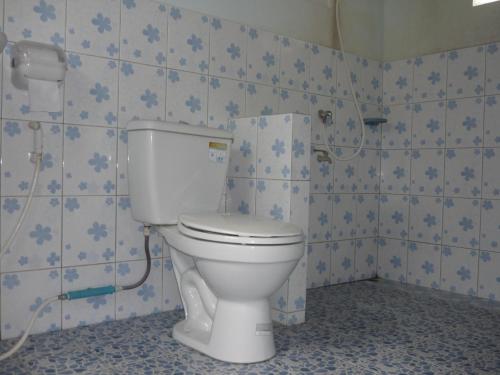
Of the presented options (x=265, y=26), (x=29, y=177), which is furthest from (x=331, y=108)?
(x=29, y=177)

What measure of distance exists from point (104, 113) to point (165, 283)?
747 millimetres

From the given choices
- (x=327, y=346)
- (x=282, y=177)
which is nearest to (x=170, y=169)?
(x=282, y=177)

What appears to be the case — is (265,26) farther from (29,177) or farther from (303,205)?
(29,177)

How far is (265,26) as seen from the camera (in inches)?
94.7

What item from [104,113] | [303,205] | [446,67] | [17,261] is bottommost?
[17,261]

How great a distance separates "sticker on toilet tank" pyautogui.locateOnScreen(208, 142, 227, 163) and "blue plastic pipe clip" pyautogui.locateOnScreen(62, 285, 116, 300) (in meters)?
0.62

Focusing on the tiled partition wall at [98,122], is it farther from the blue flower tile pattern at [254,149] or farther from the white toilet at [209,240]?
the white toilet at [209,240]

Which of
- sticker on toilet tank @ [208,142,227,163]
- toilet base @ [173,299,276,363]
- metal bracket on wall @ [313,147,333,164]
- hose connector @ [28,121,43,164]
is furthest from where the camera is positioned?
metal bracket on wall @ [313,147,333,164]

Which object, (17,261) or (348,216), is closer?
(17,261)

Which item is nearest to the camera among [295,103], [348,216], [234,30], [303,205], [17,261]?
[17,261]

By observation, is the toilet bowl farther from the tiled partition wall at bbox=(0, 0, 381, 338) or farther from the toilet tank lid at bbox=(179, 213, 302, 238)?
the tiled partition wall at bbox=(0, 0, 381, 338)

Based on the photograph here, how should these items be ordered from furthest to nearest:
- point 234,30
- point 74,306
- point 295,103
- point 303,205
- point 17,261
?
point 295,103 < point 234,30 < point 303,205 < point 74,306 < point 17,261

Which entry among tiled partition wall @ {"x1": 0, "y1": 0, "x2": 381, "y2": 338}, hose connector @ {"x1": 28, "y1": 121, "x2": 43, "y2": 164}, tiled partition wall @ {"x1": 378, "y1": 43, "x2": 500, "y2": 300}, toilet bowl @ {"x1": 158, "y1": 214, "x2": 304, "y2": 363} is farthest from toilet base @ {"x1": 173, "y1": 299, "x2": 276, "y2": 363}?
tiled partition wall @ {"x1": 378, "y1": 43, "x2": 500, "y2": 300}

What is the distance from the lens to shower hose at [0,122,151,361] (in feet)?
5.32
